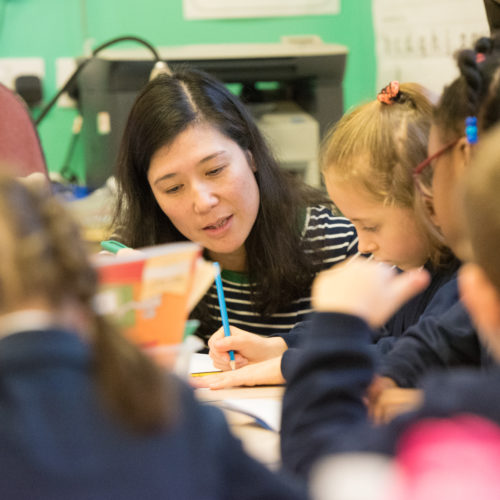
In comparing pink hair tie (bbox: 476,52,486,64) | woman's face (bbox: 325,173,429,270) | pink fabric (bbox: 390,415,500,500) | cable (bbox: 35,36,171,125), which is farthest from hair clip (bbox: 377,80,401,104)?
cable (bbox: 35,36,171,125)

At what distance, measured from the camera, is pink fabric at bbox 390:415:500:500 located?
1.42 ft

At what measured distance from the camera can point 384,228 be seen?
1.21 m

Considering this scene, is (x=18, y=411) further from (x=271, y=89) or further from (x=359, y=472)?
(x=271, y=89)

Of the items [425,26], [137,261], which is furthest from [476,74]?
→ [425,26]

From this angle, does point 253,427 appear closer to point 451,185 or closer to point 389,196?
point 451,185

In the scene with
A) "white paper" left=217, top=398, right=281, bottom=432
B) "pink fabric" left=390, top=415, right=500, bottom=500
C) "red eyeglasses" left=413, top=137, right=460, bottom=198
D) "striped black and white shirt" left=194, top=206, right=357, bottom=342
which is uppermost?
"red eyeglasses" left=413, top=137, right=460, bottom=198

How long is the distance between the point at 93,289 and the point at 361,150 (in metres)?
0.81

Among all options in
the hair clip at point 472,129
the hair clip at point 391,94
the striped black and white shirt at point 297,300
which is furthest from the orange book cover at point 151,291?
the striped black and white shirt at point 297,300

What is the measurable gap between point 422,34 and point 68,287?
2.39 metres

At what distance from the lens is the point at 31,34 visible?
8.54ft

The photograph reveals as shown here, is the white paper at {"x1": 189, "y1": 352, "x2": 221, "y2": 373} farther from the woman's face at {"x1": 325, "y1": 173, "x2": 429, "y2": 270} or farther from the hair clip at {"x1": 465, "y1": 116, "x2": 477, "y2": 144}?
the hair clip at {"x1": 465, "y1": 116, "x2": 477, "y2": 144}

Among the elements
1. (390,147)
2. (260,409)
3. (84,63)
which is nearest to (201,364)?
(260,409)

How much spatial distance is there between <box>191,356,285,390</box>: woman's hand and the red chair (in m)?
0.71

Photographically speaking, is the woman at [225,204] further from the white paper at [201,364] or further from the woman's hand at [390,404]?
the woman's hand at [390,404]
